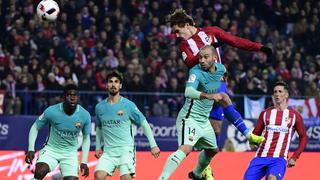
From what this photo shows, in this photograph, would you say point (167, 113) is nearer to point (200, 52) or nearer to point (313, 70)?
point (313, 70)

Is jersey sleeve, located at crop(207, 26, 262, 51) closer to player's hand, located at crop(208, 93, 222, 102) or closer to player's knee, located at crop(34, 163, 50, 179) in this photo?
player's hand, located at crop(208, 93, 222, 102)

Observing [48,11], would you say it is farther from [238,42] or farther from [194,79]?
[194,79]

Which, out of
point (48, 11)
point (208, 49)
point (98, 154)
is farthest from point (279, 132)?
point (48, 11)

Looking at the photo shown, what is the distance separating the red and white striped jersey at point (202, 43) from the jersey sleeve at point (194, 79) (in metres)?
0.47

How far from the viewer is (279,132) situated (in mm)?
13289

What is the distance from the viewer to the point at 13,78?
72.4ft

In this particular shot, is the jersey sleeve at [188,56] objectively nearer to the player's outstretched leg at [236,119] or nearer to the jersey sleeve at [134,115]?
the player's outstretched leg at [236,119]

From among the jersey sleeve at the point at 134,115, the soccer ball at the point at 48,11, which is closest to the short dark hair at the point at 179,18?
the jersey sleeve at the point at 134,115

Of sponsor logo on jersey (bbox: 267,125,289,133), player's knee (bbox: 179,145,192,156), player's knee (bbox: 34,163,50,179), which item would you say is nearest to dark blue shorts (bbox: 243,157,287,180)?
sponsor logo on jersey (bbox: 267,125,289,133)

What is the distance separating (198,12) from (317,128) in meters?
5.27

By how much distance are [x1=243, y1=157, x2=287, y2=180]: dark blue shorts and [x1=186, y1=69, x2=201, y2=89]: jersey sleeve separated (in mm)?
1495

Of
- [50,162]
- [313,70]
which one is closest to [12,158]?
[50,162]

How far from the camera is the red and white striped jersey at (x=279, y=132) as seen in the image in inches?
521

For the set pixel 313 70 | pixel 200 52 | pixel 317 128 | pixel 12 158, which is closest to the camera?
pixel 200 52
